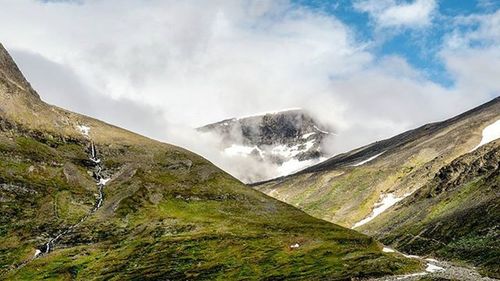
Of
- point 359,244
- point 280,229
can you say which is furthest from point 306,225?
point 359,244

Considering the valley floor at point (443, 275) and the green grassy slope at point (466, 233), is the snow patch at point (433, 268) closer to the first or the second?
the valley floor at point (443, 275)

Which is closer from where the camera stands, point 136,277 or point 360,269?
point 360,269

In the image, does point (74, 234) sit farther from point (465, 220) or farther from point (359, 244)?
point (465, 220)

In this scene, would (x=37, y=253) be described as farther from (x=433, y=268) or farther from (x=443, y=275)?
(x=443, y=275)

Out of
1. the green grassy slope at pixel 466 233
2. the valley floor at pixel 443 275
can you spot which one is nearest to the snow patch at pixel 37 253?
the valley floor at pixel 443 275

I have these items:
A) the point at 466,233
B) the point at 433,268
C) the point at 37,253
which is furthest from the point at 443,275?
A: the point at 37,253

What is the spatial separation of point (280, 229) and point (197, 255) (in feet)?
128

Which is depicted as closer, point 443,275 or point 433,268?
point 443,275

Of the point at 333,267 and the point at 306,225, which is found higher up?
the point at 306,225

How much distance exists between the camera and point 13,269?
6245 inches

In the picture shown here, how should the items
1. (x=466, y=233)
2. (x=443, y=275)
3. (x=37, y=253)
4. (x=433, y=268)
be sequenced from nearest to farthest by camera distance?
(x=443, y=275)
(x=433, y=268)
(x=466, y=233)
(x=37, y=253)

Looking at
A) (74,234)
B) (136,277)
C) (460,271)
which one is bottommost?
(460,271)

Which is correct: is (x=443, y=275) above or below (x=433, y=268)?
below

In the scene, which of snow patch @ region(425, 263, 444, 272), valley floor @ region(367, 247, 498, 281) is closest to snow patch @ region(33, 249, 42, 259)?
valley floor @ region(367, 247, 498, 281)
